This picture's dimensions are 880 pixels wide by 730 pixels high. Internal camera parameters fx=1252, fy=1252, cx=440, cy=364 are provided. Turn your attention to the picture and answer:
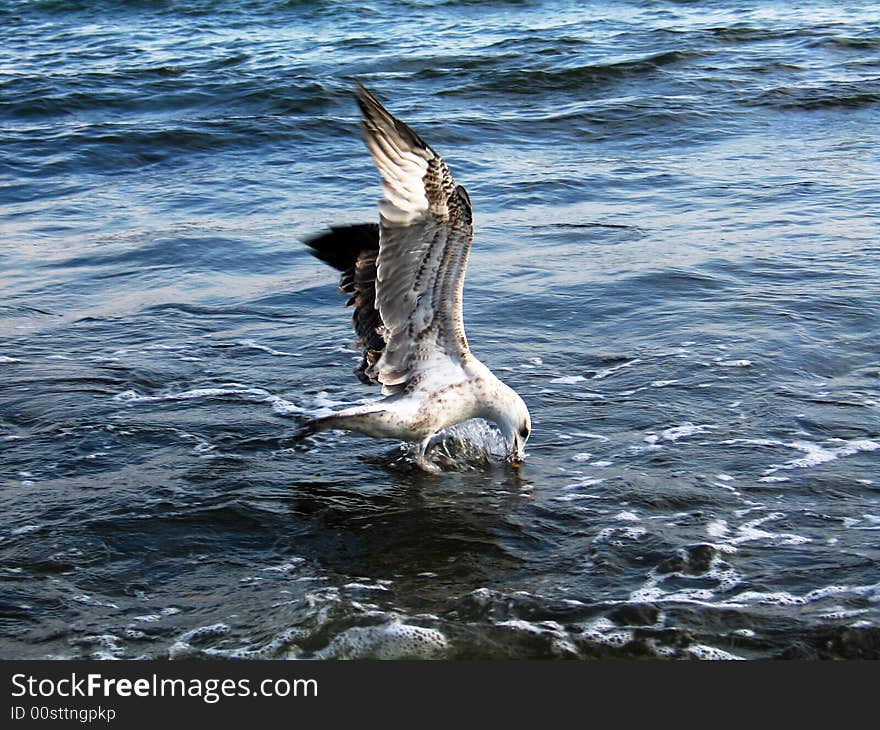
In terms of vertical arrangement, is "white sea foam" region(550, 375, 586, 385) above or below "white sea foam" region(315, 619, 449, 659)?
below

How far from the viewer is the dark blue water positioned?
4.69 m

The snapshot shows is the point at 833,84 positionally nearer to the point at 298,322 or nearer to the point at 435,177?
the point at 298,322

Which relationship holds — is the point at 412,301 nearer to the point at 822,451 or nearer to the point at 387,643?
the point at 387,643

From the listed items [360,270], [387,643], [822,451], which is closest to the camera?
[387,643]

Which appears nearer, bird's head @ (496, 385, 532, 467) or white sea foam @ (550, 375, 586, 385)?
bird's head @ (496, 385, 532, 467)

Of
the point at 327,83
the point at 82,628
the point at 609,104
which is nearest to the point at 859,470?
the point at 82,628

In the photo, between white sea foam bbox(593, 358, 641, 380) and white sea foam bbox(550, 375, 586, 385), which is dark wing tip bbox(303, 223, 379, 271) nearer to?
white sea foam bbox(550, 375, 586, 385)

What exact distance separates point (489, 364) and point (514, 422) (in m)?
1.36

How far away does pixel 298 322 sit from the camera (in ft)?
26.8

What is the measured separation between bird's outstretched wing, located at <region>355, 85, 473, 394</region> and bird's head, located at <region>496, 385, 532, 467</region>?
30 cm

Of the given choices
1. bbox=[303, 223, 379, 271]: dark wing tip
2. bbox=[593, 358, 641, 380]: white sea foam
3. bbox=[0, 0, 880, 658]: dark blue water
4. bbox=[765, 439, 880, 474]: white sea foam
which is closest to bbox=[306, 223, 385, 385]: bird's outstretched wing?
bbox=[303, 223, 379, 271]: dark wing tip

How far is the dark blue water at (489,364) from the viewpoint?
4691mm

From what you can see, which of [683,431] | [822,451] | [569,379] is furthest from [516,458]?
[822,451]

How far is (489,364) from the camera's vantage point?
746 cm
